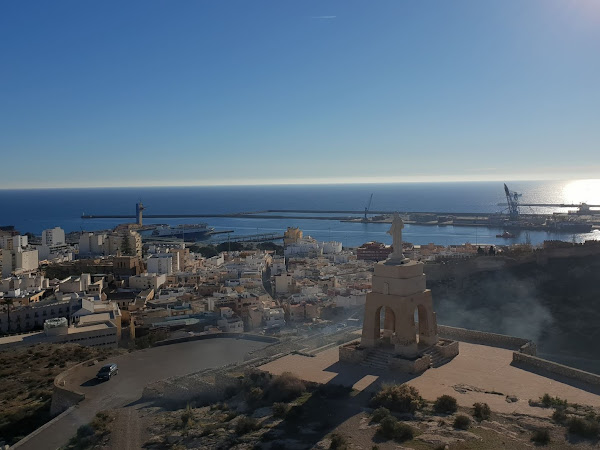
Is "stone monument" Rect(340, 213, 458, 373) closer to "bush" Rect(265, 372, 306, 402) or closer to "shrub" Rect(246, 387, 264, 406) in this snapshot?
"bush" Rect(265, 372, 306, 402)

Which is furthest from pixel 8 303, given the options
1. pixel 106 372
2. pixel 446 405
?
pixel 446 405

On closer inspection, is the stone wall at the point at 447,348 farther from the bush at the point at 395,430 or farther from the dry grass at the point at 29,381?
the dry grass at the point at 29,381

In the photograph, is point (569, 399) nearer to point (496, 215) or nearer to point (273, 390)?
point (273, 390)

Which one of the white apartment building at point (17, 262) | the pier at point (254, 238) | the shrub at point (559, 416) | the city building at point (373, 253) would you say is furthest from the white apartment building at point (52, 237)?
the shrub at point (559, 416)

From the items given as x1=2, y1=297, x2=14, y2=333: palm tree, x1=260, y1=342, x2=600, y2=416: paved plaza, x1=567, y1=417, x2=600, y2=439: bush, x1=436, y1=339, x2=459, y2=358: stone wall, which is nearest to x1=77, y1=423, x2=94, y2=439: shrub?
x1=260, y1=342, x2=600, y2=416: paved plaza

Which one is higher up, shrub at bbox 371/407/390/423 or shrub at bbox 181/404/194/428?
shrub at bbox 371/407/390/423
